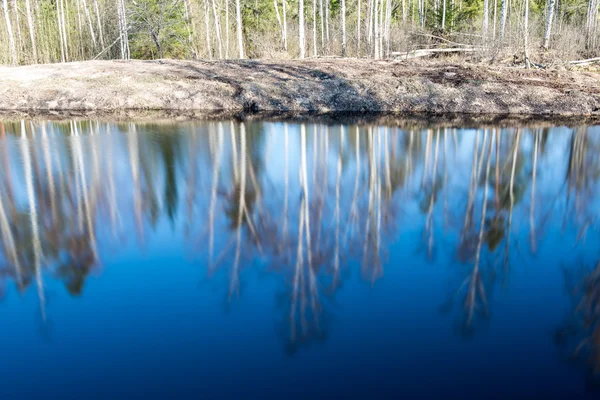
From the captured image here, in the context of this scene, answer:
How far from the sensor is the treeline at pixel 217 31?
24.0m

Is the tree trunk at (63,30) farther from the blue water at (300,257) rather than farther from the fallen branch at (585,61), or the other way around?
the fallen branch at (585,61)

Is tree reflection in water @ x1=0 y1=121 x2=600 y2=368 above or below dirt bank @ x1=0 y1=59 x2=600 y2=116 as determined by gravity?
below

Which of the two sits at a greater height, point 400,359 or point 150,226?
point 150,226

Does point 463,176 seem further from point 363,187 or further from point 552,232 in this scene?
point 552,232

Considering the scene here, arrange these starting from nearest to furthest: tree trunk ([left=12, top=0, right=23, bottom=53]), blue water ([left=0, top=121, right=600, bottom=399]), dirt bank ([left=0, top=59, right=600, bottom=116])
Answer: blue water ([left=0, top=121, right=600, bottom=399]), dirt bank ([left=0, top=59, right=600, bottom=116]), tree trunk ([left=12, top=0, right=23, bottom=53])

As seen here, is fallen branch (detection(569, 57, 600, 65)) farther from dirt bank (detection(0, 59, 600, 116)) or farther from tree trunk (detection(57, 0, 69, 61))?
tree trunk (detection(57, 0, 69, 61))

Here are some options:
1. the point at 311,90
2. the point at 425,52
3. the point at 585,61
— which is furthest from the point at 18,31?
the point at 585,61

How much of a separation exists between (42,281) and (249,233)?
2167 mm

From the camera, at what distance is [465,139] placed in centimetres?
1151

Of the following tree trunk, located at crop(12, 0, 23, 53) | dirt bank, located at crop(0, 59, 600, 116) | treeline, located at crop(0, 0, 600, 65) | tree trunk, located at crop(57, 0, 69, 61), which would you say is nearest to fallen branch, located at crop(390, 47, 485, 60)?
treeline, located at crop(0, 0, 600, 65)

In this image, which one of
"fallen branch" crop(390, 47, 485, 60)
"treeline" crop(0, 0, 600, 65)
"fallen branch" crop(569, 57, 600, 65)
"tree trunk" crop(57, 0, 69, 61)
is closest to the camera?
"fallen branch" crop(569, 57, 600, 65)

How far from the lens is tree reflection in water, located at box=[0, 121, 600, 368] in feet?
16.7

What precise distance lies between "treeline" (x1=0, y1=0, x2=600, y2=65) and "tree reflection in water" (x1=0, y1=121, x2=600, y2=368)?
14.0 m

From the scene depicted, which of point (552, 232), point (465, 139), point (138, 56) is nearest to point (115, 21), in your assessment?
point (138, 56)
